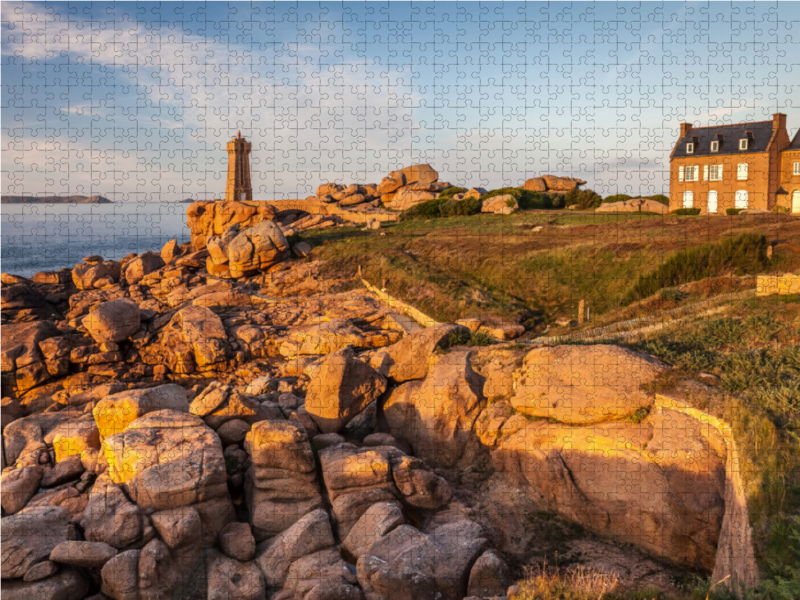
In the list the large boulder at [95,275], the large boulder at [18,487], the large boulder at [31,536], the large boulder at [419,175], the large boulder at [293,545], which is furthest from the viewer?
the large boulder at [419,175]

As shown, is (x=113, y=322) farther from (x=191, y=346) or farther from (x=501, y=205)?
(x=501, y=205)

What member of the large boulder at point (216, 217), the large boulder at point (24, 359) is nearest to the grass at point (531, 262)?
the large boulder at point (216, 217)

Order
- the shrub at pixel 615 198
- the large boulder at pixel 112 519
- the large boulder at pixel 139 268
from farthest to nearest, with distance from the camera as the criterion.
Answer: the shrub at pixel 615 198 → the large boulder at pixel 139 268 → the large boulder at pixel 112 519

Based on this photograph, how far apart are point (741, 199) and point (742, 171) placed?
8.29 ft

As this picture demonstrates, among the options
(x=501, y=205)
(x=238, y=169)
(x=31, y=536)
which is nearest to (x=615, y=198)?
(x=501, y=205)

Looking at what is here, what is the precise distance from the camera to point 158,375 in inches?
1130

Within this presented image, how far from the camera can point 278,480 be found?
1412 centimetres

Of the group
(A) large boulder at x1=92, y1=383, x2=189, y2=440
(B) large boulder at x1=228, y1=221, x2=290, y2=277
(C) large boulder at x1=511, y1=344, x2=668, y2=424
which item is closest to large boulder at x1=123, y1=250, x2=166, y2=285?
(B) large boulder at x1=228, y1=221, x2=290, y2=277

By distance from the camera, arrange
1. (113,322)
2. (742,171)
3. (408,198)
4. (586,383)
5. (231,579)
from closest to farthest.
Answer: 1. (231,579)
2. (586,383)
3. (113,322)
4. (742,171)
5. (408,198)

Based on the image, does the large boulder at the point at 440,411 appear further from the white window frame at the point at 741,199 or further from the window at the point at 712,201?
the white window frame at the point at 741,199

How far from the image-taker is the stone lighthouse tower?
76.0 m

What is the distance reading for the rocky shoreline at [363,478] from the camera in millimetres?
11742

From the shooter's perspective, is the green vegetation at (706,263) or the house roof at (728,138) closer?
the green vegetation at (706,263)

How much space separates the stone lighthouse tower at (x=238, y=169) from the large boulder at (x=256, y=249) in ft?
109
